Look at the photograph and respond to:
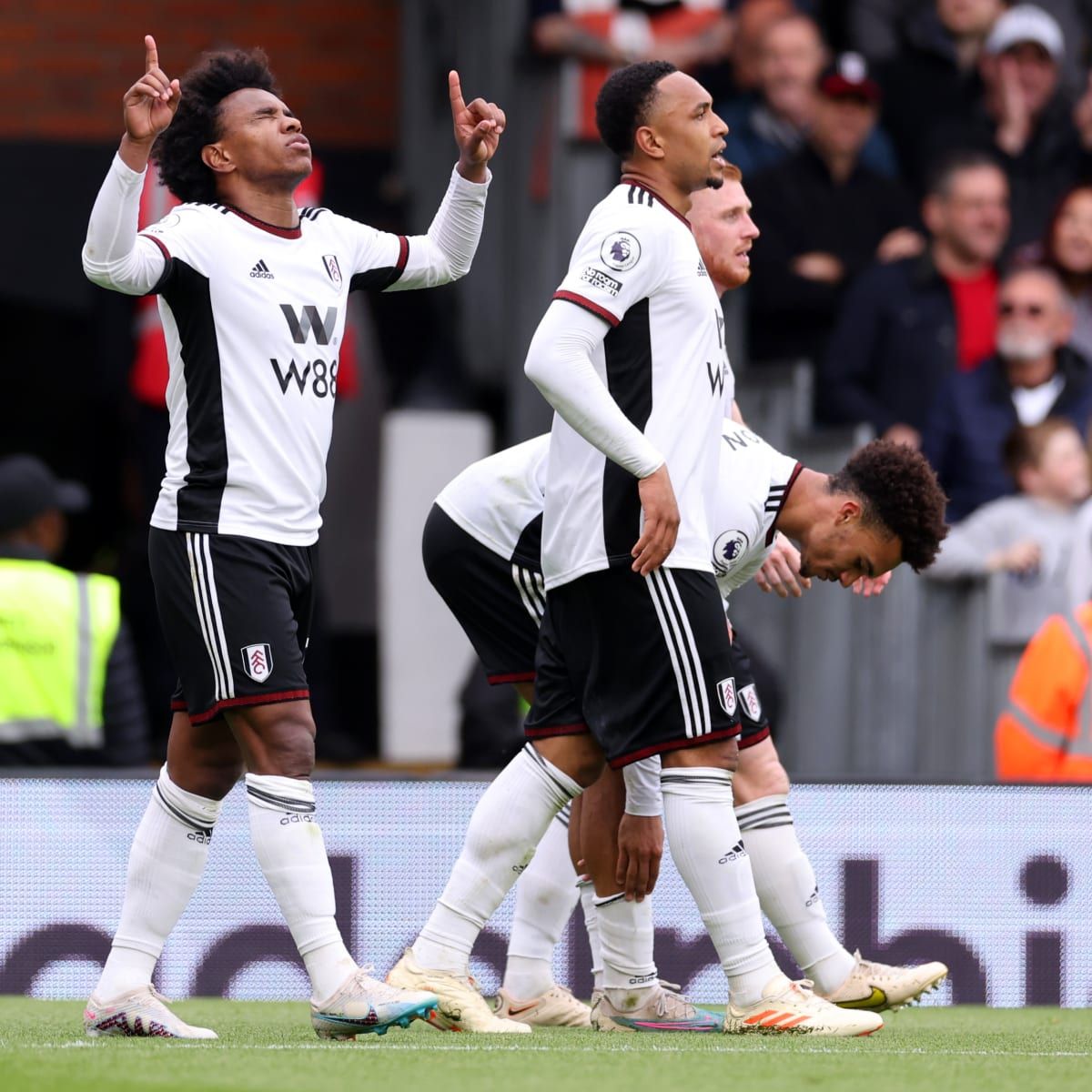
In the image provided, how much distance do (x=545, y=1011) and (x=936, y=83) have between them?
20.9ft

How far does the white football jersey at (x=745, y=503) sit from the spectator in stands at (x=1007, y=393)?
4.03 metres

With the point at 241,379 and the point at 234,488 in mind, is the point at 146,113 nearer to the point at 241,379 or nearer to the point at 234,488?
the point at 241,379

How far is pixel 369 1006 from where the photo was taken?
4.52m

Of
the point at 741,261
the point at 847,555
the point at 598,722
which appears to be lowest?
the point at 598,722

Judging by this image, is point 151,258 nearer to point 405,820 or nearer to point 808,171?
point 405,820

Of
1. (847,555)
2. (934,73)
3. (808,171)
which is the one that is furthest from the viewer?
(934,73)

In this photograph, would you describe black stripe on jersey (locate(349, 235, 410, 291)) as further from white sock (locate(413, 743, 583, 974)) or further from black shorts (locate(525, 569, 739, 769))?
white sock (locate(413, 743, 583, 974))

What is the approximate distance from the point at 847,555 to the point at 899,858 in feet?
5.50

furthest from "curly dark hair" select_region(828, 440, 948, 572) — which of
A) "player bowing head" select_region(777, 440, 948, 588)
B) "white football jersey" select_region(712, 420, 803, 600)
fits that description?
"white football jersey" select_region(712, 420, 803, 600)

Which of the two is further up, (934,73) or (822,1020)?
(934,73)

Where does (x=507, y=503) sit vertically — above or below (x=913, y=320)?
below

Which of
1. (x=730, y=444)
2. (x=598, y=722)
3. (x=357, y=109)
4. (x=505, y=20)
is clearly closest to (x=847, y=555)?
(x=730, y=444)

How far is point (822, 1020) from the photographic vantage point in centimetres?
479

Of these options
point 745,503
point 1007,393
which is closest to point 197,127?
point 745,503
